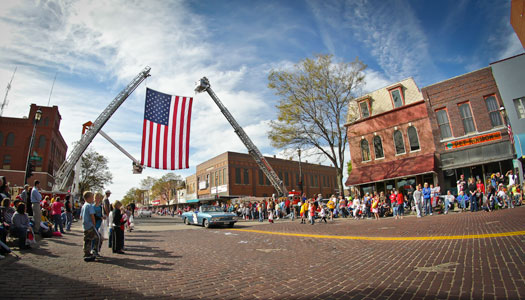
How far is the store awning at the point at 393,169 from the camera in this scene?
793 inches

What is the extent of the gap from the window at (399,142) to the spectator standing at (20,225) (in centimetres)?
2424

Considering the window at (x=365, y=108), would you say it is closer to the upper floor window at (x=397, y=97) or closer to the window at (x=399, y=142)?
the upper floor window at (x=397, y=97)

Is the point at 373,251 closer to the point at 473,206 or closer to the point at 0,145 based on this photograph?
the point at 473,206

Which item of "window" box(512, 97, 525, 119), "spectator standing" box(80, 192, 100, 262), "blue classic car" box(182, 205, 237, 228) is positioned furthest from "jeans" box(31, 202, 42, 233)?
"window" box(512, 97, 525, 119)

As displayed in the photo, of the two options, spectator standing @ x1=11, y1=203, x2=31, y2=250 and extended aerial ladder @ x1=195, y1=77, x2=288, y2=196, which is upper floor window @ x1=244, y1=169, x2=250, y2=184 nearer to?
extended aerial ladder @ x1=195, y1=77, x2=288, y2=196

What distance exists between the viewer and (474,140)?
19.0 m

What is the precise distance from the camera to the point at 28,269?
559 cm

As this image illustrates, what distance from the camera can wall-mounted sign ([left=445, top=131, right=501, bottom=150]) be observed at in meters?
18.4

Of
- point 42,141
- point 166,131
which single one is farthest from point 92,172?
point 166,131

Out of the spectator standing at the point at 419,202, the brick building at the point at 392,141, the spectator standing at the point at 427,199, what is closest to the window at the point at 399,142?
the brick building at the point at 392,141

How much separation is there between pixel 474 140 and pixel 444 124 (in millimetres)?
2284

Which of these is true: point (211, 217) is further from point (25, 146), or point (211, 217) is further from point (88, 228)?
point (25, 146)

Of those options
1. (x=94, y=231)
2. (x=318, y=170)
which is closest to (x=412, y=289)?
(x=94, y=231)

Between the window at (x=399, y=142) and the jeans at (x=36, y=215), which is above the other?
the window at (x=399, y=142)
